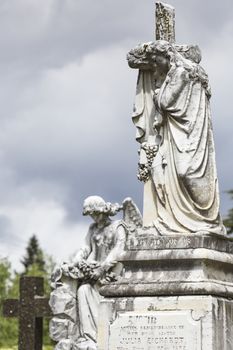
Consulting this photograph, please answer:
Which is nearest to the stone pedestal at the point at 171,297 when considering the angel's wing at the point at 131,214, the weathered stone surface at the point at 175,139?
the weathered stone surface at the point at 175,139

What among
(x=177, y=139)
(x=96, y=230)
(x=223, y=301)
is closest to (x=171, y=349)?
(x=223, y=301)

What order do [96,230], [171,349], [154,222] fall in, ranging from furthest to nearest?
1. [96,230]
2. [154,222]
3. [171,349]

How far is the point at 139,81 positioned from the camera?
13.6 m

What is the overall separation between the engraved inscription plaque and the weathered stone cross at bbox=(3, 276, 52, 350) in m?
7.89

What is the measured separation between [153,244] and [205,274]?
749 millimetres

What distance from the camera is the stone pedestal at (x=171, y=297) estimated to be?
1209 cm

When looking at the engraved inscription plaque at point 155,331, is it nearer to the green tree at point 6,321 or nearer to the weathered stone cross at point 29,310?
the weathered stone cross at point 29,310

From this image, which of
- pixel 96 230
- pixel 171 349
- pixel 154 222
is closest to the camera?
pixel 171 349

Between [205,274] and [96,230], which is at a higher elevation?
[96,230]

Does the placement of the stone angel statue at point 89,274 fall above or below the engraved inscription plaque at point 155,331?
above

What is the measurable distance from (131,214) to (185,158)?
163 inches

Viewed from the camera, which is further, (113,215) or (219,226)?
(113,215)

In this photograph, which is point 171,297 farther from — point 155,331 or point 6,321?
point 6,321

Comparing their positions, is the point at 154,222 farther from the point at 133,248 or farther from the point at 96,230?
the point at 96,230
